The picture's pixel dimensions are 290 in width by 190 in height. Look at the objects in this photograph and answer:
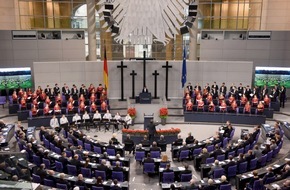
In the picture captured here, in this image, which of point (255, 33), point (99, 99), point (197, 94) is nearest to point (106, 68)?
point (99, 99)

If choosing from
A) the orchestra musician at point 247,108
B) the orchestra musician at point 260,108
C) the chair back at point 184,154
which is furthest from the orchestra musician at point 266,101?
the chair back at point 184,154

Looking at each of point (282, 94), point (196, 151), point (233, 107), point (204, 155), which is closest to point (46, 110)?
point (196, 151)

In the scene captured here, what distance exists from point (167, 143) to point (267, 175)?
22.2ft

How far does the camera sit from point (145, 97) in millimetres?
23234

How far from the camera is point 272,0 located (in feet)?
95.0

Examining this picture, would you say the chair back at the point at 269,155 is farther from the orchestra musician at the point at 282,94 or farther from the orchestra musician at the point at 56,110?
the orchestra musician at the point at 56,110

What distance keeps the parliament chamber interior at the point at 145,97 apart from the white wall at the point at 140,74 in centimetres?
7

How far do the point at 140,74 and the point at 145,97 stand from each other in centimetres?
294

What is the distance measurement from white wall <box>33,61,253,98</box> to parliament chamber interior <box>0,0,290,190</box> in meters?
0.07

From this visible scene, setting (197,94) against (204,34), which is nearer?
(197,94)

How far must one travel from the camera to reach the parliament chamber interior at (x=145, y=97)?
39.8ft

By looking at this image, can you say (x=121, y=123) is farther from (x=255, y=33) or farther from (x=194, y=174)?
(x=255, y=33)

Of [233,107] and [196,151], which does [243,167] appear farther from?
[233,107]

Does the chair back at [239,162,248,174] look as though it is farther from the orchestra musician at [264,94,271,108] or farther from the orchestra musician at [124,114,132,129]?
the orchestra musician at [264,94,271,108]
